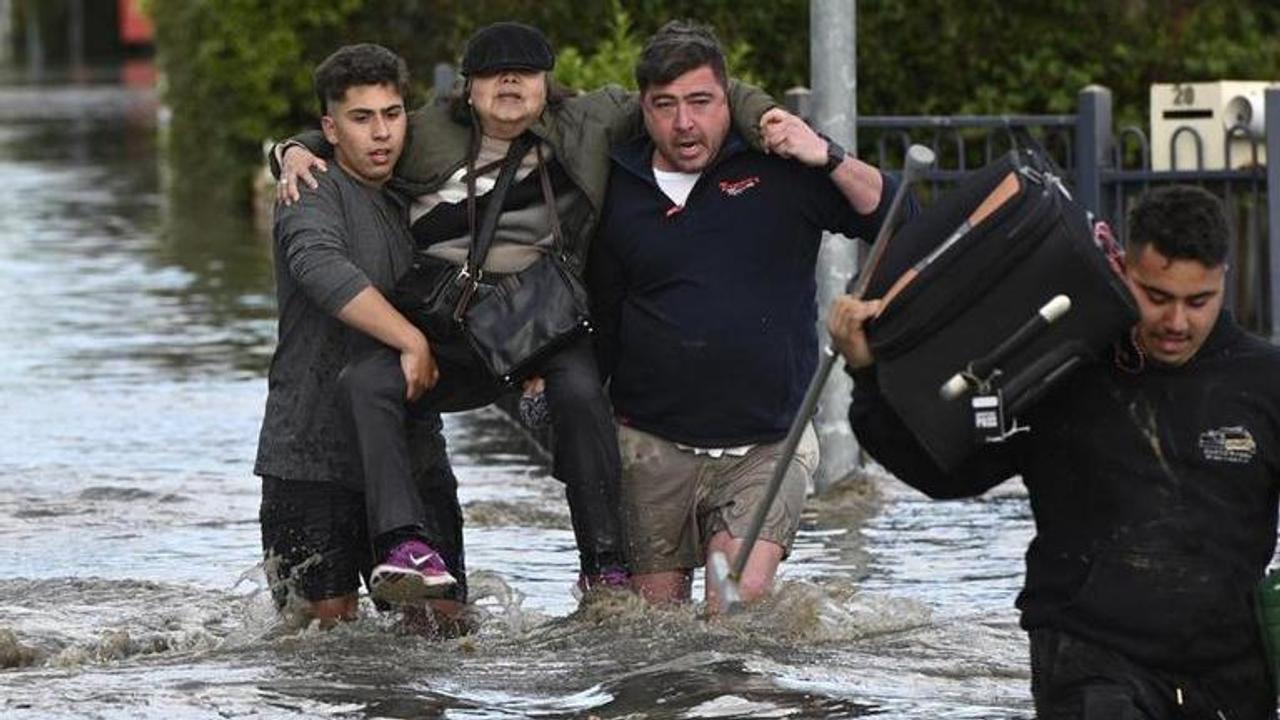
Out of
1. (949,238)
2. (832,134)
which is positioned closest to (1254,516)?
(949,238)

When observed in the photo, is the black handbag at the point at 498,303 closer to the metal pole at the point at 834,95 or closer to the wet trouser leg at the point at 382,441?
the wet trouser leg at the point at 382,441

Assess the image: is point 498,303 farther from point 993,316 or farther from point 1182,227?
point 1182,227

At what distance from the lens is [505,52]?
287 inches

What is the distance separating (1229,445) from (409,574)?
8.26ft

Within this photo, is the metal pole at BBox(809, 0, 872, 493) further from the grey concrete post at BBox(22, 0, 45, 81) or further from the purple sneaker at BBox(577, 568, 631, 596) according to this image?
the grey concrete post at BBox(22, 0, 45, 81)

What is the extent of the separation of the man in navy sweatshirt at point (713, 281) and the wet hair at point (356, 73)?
0.59m

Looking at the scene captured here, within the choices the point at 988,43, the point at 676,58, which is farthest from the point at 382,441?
the point at 988,43

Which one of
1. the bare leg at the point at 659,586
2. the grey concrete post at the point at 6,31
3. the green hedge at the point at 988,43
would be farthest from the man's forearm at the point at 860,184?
the grey concrete post at the point at 6,31

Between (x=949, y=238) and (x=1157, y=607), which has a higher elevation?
(x=949, y=238)

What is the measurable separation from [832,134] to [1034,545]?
512 centimetres

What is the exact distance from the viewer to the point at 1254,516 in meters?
5.42

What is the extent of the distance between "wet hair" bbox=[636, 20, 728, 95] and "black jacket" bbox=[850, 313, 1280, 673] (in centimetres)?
185

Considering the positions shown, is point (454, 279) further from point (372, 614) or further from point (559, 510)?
point (559, 510)

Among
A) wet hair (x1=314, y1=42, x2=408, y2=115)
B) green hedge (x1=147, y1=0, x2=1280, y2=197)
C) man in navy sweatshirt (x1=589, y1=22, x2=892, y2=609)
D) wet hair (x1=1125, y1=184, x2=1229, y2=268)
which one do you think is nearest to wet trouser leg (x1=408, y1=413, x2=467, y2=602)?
man in navy sweatshirt (x1=589, y1=22, x2=892, y2=609)
